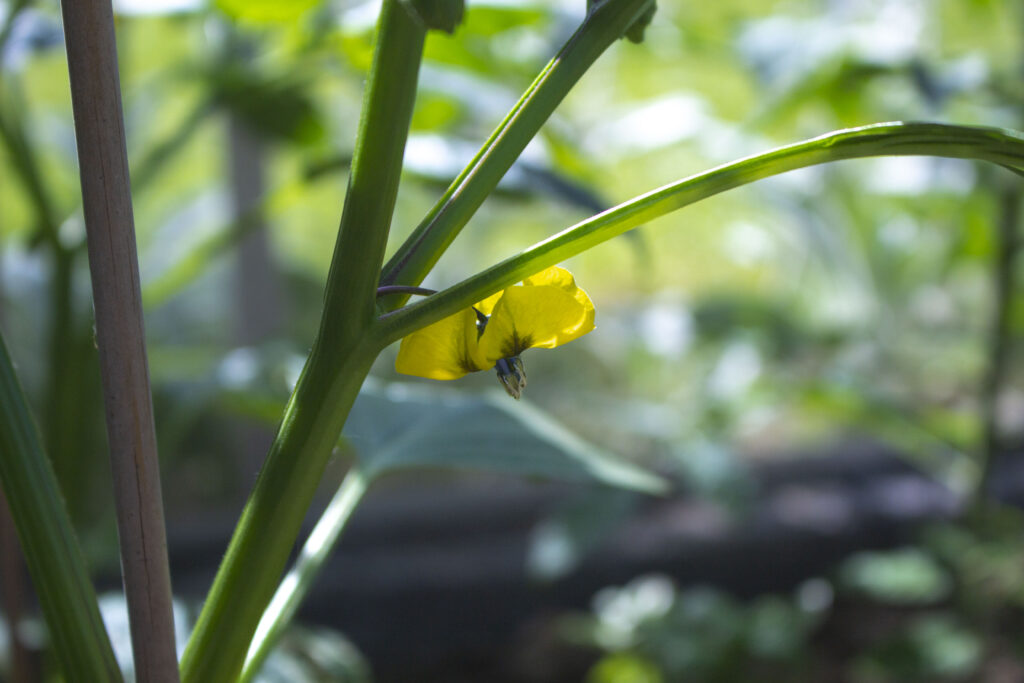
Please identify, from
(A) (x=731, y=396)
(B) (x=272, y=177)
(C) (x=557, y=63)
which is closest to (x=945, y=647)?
(A) (x=731, y=396)

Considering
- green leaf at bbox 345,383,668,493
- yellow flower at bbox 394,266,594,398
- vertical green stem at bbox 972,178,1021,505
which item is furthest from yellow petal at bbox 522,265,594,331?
vertical green stem at bbox 972,178,1021,505

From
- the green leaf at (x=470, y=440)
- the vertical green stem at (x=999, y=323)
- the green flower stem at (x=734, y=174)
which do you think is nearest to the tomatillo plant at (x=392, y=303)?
the green flower stem at (x=734, y=174)

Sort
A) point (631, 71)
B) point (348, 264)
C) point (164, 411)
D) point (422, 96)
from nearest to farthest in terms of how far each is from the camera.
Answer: point (348, 264) → point (422, 96) → point (164, 411) → point (631, 71)

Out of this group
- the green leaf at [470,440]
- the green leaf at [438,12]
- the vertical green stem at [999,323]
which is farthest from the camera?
the vertical green stem at [999,323]

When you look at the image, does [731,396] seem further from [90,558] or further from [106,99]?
[106,99]

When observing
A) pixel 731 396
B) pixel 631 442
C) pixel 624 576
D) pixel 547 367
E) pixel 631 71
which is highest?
pixel 631 71

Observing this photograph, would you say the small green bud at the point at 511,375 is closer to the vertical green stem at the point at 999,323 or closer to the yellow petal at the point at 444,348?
the yellow petal at the point at 444,348

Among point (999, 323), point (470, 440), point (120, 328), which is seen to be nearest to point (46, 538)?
point (120, 328)
